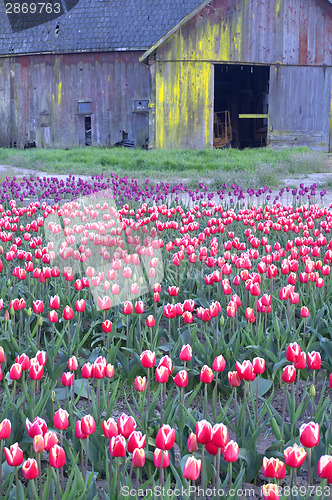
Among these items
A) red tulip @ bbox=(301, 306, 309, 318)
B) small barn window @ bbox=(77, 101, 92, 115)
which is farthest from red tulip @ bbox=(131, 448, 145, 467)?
small barn window @ bbox=(77, 101, 92, 115)

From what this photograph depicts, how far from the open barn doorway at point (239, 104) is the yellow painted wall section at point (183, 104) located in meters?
6.36

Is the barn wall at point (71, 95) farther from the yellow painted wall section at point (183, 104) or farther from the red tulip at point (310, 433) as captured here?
the red tulip at point (310, 433)

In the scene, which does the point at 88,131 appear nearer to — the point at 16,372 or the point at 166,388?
the point at 166,388

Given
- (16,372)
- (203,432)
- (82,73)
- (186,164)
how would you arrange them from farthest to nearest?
1. (82,73)
2. (186,164)
3. (16,372)
4. (203,432)

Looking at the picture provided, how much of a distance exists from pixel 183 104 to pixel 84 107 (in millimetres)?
4222

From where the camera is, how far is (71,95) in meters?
22.0

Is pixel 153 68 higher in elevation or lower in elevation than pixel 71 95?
higher

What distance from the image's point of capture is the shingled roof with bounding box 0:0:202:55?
70.8 feet

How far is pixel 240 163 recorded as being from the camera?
1488 cm

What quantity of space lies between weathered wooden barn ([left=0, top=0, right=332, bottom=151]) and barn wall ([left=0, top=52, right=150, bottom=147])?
0.04 meters

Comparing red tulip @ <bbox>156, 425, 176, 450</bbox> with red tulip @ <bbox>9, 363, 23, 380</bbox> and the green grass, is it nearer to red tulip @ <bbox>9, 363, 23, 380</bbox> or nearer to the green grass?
red tulip @ <bbox>9, 363, 23, 380</bbox>

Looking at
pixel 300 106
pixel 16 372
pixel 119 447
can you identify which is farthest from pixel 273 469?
pixel 300 106

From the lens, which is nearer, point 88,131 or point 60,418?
point 60,418

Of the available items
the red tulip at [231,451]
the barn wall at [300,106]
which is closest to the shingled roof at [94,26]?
the barn wall at [300,106]
